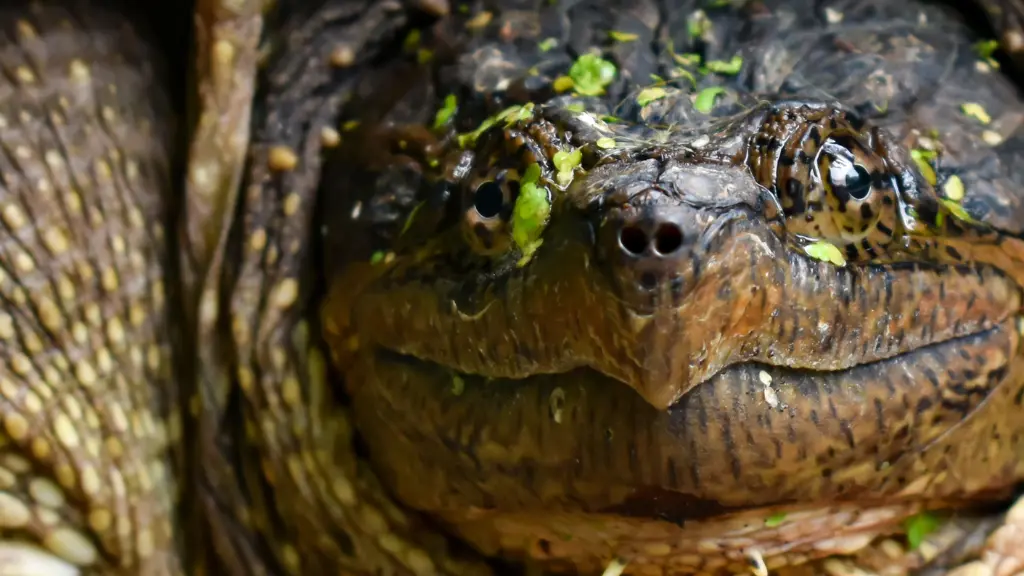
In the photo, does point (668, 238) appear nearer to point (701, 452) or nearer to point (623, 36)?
point (701, 452)

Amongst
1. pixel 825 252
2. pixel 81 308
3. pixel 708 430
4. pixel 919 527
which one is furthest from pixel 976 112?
pixel 81 308

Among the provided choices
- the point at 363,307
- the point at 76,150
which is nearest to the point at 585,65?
the point at 363,307

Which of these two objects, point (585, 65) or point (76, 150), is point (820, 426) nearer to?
point (585, 65)

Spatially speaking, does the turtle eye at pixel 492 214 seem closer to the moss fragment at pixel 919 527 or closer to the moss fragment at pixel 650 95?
the moss fragment at pixel 650 95

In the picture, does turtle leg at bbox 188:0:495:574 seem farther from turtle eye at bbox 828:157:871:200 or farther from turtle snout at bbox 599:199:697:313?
turtle eye at bbox 828:157:871:200

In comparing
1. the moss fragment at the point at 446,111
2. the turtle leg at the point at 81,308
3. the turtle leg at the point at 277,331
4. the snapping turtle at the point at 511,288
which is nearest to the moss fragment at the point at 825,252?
the snapping turtle at the point at 511,288

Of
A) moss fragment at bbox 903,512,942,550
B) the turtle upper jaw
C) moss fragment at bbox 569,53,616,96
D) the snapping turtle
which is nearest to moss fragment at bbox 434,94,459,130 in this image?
the snapping turtle
